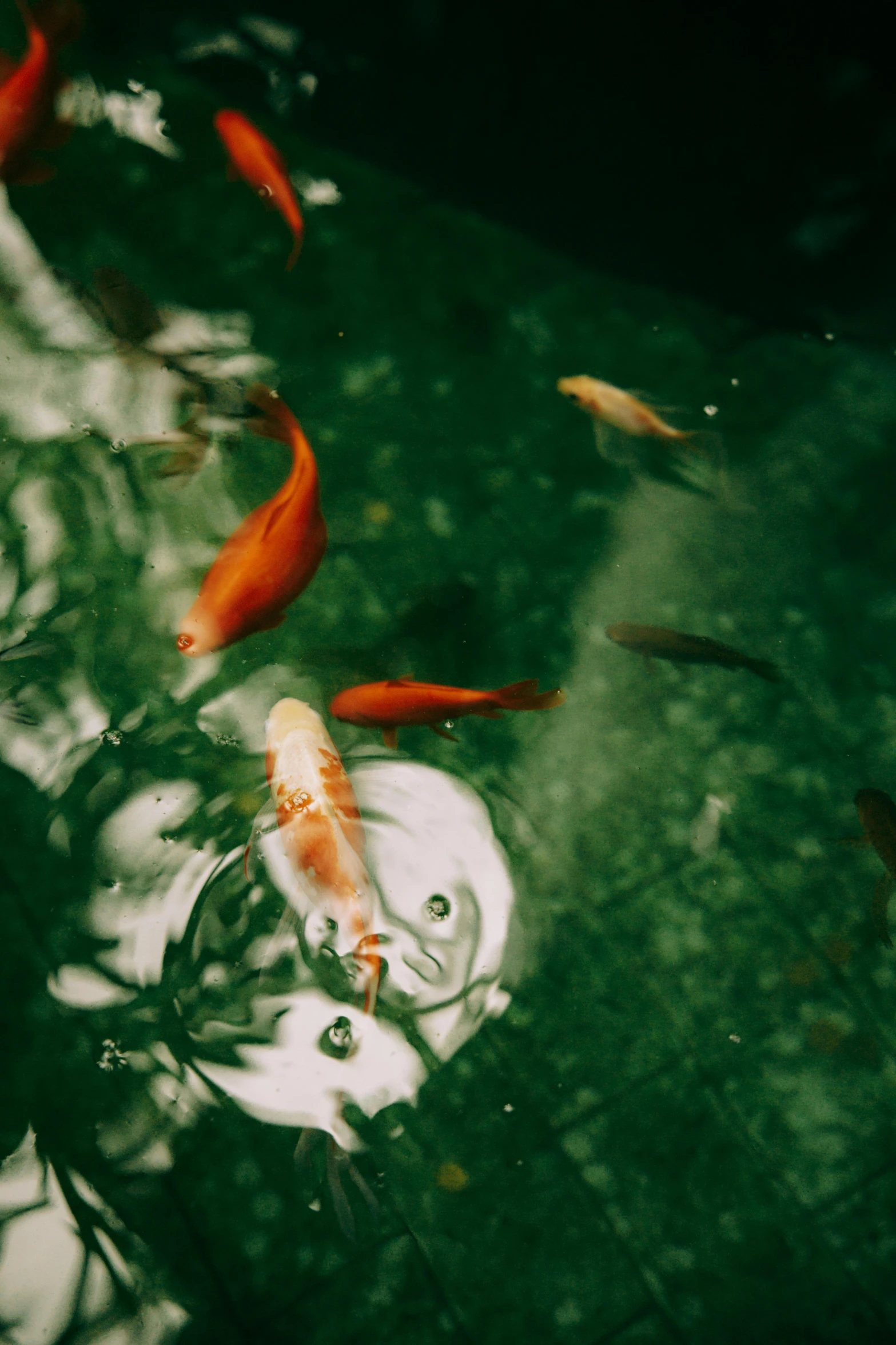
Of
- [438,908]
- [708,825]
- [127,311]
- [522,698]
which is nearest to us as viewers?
[522,698]

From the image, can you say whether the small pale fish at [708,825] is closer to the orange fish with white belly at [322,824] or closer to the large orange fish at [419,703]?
the large orange fish at [419,703]

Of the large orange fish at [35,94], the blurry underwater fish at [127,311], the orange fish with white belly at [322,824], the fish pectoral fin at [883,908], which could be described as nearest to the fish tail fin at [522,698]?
the orange fish with white belly at [322,824]

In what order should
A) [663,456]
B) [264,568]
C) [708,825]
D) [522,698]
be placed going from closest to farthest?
[264,568], [522,698], [708,825], [663,456]

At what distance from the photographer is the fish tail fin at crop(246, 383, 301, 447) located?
2.42m

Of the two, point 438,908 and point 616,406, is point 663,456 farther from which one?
point 438,908

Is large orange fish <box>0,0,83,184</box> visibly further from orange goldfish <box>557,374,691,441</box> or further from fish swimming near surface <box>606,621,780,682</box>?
fish swimming near surface <box>606,621,780,682</box>

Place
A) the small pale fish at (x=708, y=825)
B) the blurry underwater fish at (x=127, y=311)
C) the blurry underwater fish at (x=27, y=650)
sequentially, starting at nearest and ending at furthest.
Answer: the blurry underwater fish at (x=27, y=650) < the small pale fish at (x=708, y=825) < the blurry underwater fish at (x=127, y=311)

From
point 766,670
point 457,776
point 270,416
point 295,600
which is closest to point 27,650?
point 295,600

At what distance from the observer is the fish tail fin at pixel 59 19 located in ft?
8.71

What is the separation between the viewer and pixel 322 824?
2.10 m

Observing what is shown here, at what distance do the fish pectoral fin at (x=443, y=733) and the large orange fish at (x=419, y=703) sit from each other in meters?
0.06

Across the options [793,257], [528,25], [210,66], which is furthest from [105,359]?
[793,257]

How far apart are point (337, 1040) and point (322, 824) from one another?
573mm

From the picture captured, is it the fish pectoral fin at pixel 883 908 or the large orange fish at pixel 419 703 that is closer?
the large orange fish at pixel 419 703
